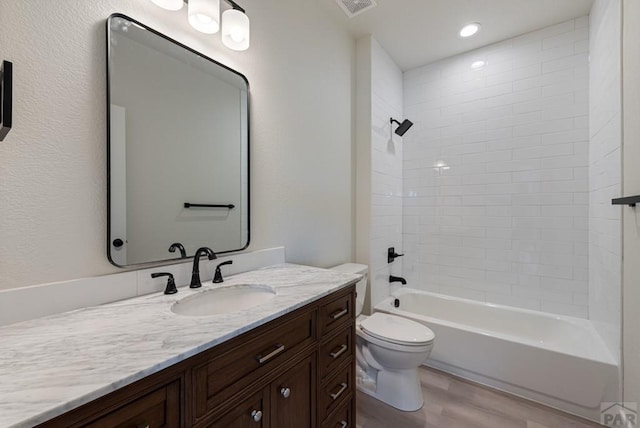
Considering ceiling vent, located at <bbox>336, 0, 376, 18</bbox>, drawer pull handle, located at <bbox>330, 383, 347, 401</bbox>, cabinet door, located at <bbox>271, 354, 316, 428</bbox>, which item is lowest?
drawer pull handle, located at <bbox>330, 383, 347, 401</bbox>

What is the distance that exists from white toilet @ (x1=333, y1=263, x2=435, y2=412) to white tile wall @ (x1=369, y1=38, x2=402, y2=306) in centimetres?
49

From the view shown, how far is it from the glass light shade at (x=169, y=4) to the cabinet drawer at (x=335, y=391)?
1638mm

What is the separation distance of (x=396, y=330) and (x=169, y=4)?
6.76 ft

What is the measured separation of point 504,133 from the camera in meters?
2.38

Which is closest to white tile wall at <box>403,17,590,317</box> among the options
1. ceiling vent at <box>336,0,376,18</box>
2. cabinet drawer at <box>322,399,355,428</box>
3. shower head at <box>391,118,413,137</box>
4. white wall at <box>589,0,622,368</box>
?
white wall at <box>589,0,622,368</box>

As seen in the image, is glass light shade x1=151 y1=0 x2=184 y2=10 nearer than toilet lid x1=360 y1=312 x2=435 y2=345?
Yes

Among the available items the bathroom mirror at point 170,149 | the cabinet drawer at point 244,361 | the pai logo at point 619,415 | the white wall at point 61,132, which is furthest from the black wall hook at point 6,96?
the pai logo at point 619,415

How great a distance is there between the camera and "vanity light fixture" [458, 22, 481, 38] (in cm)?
216

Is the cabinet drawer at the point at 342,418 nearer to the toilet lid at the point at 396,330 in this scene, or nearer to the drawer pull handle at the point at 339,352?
the drawer pull handle at the point at 339,352

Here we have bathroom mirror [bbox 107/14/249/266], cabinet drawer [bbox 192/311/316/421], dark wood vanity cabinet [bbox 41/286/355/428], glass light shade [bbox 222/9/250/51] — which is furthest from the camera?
glass light shade [bbox 222/9/250/51]

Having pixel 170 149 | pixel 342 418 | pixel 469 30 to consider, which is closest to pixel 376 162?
pixel 469 30

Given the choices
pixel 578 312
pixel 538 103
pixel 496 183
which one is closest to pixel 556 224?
pixel 496 183

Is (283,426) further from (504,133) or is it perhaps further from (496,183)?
(504,133)

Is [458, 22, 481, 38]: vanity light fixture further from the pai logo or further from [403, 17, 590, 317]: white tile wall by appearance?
the pai logo
